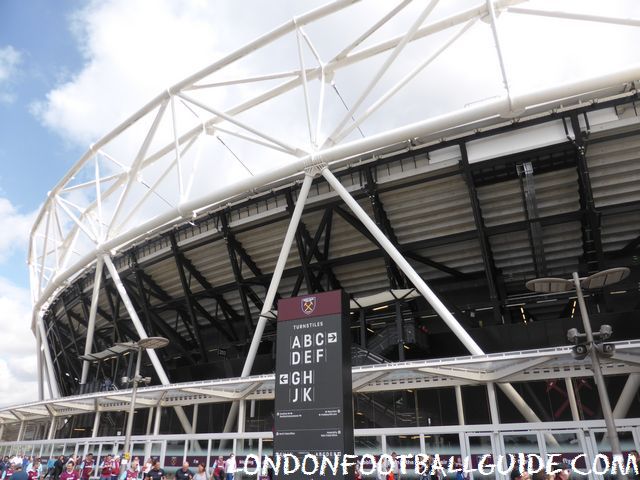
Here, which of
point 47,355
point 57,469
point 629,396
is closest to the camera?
point 629,396

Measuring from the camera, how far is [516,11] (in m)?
19.7

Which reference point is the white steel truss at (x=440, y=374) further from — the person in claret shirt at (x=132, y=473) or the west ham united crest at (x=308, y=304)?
the west ham united crest at (x=308, y=304)

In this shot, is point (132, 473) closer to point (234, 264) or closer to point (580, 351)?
point (234, 264)

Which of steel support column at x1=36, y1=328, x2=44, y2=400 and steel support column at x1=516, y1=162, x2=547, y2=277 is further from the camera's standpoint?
steel support column at x1=36, y1=328, x2=44, y2=400

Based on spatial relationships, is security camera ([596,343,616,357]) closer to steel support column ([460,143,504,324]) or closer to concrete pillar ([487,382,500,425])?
concrete pillar ([487,382,500,425])

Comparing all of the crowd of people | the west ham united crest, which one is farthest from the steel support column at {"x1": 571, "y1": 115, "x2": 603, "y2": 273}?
the crowd of people

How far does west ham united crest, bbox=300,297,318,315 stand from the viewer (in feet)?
26.5

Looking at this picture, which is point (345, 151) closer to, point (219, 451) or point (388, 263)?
point (388, 263)

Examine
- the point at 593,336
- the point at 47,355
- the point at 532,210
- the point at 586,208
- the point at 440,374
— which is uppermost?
the point at 532,210

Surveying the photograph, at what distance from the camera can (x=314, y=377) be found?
7586mm

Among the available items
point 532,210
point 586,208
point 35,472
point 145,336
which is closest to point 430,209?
point 532,210

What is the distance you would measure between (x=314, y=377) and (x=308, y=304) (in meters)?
1.22

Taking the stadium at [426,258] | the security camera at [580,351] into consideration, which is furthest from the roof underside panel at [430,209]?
the security camera at [580,351]

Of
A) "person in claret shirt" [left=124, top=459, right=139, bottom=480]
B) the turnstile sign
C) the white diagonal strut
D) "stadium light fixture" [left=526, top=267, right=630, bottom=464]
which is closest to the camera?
the turnstile sign
